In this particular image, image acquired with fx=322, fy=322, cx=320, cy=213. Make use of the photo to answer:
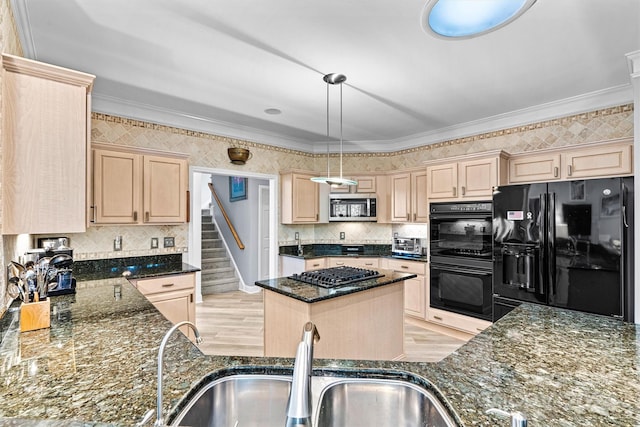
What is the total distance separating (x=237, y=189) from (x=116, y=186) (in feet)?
11.0

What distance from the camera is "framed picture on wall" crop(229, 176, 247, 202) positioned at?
6250mm

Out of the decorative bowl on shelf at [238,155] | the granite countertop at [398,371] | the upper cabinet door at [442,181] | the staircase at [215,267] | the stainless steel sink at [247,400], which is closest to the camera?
the granite countertop at [398,371]

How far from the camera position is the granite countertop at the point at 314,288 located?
221 centimetres

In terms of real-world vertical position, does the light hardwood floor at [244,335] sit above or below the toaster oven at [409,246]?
below

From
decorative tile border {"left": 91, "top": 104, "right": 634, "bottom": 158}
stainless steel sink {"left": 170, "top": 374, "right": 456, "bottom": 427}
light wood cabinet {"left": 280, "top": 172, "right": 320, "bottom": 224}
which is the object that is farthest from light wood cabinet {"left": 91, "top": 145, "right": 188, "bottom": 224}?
stainless steel sink {"left": 170, "top": 374, "right": 456, "bottom": 427}

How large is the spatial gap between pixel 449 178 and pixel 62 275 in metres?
3.82

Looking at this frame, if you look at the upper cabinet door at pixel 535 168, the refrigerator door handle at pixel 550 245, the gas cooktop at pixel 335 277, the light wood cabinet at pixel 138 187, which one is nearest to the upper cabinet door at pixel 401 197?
the upper cabinet door at pixel 535 168

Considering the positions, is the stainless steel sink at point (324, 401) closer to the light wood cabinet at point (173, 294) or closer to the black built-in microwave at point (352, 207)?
the light wood cabinet at point (173, 294)

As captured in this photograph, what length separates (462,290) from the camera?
3711mm

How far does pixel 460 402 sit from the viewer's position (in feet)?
2.90

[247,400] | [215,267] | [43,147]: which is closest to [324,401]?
[247,400]

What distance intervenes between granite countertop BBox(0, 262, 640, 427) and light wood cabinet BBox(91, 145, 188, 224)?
1744 millimetres

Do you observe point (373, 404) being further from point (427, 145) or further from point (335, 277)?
point (427, 145)

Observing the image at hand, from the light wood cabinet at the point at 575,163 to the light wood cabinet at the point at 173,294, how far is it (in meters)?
3.74
